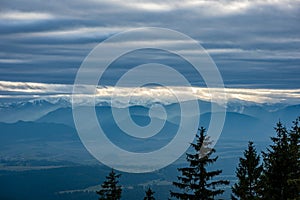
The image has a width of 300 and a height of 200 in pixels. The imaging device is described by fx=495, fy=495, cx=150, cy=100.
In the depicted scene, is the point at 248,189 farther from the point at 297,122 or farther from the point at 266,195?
the point at 266,195

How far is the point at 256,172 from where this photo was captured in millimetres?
35375

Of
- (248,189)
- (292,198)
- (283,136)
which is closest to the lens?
(292,198)

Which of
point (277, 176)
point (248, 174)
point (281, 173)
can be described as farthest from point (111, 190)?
point (281, 173)

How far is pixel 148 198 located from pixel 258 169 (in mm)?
14230

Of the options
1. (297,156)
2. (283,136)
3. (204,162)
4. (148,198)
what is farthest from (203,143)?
(148,198)

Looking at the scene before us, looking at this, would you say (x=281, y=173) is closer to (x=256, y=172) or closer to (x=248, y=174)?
(x=256, y=172)

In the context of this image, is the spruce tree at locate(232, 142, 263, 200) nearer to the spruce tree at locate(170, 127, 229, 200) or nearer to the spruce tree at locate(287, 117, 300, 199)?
the spruce tree at locate(170, 127, 229, 200)

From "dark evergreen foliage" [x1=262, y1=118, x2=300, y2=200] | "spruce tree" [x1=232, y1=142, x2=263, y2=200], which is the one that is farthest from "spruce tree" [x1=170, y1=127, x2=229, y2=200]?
"spruce tree" [x1=232, y1=142, x2=263, y2=200]

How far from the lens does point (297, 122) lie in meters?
29.7

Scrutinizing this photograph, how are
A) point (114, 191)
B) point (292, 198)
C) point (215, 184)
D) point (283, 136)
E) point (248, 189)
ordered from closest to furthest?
point (292, 198) < point (283, 136) < point (215, 184) < point (248, 189) < point (114, 191)

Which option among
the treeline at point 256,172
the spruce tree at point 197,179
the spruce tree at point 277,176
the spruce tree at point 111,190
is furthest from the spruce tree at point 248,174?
the spruce tree at point 111,190

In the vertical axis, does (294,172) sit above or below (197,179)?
below

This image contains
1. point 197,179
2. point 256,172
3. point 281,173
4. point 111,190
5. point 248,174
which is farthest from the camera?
point 111,190

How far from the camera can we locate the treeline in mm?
22984
